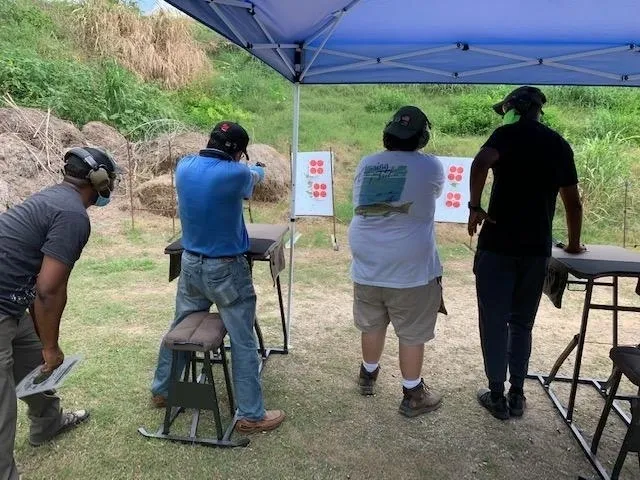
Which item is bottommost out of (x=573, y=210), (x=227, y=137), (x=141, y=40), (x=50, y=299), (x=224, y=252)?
(x=50, y=299)

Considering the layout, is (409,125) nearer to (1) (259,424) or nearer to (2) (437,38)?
(2) (437,38)

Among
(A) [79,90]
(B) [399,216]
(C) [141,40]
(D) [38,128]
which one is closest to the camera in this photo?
(B) [399,216]

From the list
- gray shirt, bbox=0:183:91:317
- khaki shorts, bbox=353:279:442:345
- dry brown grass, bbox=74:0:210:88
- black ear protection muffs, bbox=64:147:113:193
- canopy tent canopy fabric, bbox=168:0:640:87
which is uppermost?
dry brown grass, bbox=74:0:210:88

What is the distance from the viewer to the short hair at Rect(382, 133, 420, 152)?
7.85ft

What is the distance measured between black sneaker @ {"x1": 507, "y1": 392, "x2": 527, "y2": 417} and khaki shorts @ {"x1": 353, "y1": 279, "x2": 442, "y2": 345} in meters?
0.65

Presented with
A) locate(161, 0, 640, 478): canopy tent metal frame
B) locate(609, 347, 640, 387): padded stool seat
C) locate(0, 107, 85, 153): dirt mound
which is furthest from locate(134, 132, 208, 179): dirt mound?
locate(609, 347, 640, 387): padded stool seat

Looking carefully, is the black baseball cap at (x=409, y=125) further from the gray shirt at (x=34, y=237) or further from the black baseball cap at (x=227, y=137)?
the gray shirt at (x=34, y=237)

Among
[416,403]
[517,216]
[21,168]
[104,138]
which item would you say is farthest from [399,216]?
[104,138]

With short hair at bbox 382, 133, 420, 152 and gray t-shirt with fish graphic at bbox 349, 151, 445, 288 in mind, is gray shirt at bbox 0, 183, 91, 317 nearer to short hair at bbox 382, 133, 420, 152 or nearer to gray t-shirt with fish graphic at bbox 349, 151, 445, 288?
gray t-shirt with fish graphic at bbox 349, 151, 445, 288

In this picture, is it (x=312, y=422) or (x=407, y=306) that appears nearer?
(x=407, y=306)

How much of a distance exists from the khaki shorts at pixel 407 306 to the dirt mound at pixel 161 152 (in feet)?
21.4

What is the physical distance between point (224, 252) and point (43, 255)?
2.52 ft

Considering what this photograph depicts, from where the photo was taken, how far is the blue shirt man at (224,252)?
2.26 m

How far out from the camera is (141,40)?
1184 cm
